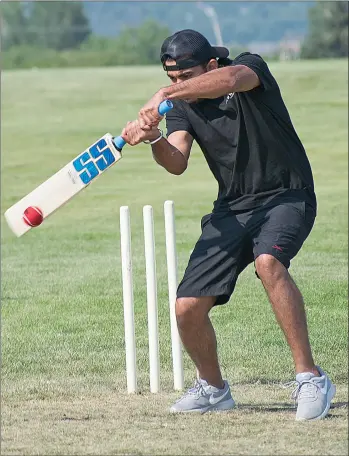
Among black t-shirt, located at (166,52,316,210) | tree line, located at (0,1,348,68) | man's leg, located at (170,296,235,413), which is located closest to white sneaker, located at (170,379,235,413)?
man's leg, located at (170,296,235,413)

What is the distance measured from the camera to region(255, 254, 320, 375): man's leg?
6.18 m

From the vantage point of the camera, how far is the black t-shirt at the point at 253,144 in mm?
6387

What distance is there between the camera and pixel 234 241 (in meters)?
6.41

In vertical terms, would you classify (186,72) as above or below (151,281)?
above

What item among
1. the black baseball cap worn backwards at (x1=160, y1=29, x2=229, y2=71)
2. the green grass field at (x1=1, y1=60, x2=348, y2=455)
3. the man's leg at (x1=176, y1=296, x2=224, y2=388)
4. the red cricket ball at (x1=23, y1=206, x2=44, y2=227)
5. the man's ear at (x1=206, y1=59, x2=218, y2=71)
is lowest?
the green grass field at (x1=1, y1=60, x2=348, y2=455)

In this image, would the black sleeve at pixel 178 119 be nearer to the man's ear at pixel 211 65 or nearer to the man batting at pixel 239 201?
the man batting at pixel 239 201

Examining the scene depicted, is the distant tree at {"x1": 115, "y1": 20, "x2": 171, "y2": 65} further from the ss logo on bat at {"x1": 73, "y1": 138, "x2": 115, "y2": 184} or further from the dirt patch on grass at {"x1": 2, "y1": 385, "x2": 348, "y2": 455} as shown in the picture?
the ss logo on bat at {"x1": 73, "y1": 138, "x2": 115, "y2": 184}

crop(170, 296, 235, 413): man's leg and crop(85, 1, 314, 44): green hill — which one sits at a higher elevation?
crop(170, 296, 235, 413): man's leg

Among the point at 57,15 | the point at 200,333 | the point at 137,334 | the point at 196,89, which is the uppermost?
the point at 196,89

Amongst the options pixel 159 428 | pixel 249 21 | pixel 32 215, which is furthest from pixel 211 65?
pixel 249 21

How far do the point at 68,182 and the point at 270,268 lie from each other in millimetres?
1076

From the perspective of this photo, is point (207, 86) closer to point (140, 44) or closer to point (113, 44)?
point (140, 44)

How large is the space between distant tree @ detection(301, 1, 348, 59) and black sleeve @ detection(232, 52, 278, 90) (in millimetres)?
57820

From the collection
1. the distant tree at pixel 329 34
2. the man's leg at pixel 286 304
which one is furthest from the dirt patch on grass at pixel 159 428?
the distant tree at pixel 329 34
